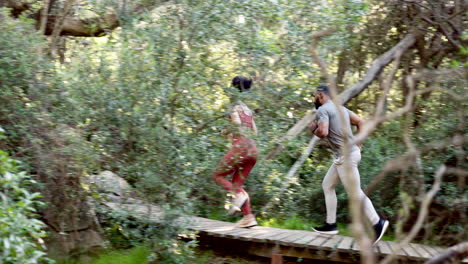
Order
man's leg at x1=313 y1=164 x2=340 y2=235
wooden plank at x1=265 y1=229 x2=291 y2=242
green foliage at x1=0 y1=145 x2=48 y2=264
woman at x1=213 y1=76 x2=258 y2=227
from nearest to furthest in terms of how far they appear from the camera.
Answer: green foliage at x1=0 y1=145 x2=48 y2=264, woman at x1=213 y1=76 x2=258 y2=227, wooden plank at x1=265 y1=229 x2=291 y2=242, man's leg at x1=313 y1=164 x2=340 y2=235

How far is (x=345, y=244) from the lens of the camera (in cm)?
691

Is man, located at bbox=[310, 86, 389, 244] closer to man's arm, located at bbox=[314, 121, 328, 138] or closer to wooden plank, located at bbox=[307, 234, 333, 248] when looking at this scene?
man's arm, located at bbox=[314, 121, 328, 138]

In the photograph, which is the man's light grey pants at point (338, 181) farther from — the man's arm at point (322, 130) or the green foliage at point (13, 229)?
the green foliage at point (13, 229)

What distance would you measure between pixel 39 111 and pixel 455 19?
7.85m

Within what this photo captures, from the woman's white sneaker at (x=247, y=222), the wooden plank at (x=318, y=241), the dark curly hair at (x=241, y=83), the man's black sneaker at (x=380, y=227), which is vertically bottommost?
the woman's white sneaker at (x=247, y=222)

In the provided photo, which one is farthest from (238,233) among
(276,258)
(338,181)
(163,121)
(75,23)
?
(75,23)

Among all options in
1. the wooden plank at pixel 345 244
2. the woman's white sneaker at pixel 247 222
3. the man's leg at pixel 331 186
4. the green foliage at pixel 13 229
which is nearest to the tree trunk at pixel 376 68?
the man's leg at pixel 331 186

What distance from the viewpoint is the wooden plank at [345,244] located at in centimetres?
668

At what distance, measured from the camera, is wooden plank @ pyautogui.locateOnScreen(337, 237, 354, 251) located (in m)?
6.68

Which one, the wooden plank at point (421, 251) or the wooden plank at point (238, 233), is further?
the wooden plank at point (238, 233)

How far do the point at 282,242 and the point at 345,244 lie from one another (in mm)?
807

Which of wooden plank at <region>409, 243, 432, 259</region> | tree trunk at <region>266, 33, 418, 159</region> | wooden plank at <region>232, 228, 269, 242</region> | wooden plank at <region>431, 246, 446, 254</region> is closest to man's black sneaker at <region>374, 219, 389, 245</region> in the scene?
wooden plank at <region>409, 243, 432, 259</region>

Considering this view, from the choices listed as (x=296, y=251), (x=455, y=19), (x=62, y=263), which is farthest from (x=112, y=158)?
(x=455, y=19)

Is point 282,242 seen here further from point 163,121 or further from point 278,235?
point 163,121
